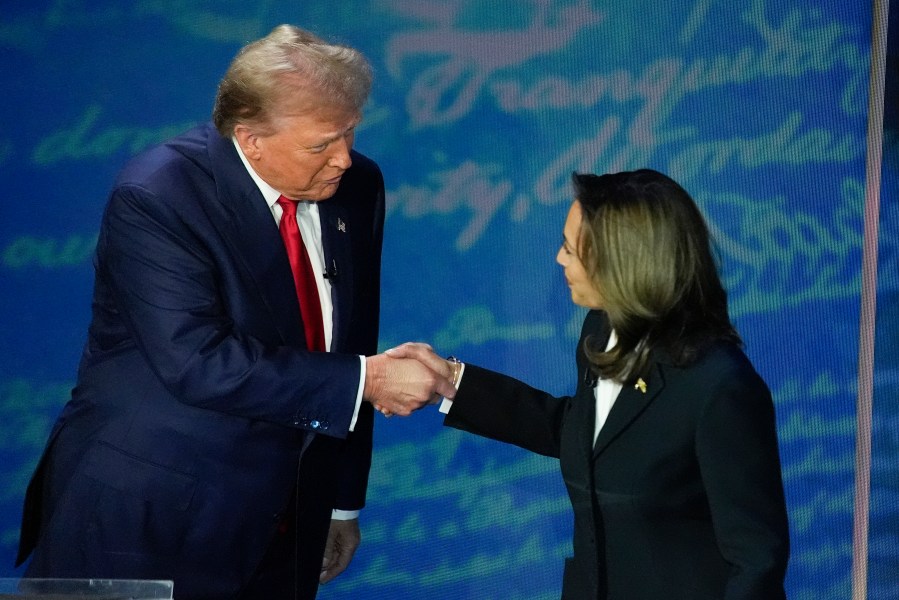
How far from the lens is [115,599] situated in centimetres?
152

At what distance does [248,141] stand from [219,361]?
18.9 inches

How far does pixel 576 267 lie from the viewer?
6.97 feet

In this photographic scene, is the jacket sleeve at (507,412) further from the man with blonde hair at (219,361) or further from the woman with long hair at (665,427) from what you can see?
the woman with long hair at (665,427)

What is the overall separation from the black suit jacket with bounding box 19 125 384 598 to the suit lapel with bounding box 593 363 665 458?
62 cm

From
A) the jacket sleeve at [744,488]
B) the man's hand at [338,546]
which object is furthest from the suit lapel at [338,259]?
the jacket sleeve at [744,488]

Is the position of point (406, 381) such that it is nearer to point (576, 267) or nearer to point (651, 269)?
point (576, 267)

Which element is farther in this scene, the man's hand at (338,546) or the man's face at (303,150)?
the man's hand at (338,546)

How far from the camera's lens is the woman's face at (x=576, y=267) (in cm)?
211

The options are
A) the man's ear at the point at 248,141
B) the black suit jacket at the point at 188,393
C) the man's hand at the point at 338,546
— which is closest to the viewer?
the black suit jacket at the point at 188,393

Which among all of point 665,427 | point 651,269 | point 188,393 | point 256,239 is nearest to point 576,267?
point 651,269

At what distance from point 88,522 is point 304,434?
0.47 m

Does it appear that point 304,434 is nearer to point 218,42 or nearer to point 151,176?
point 151,176

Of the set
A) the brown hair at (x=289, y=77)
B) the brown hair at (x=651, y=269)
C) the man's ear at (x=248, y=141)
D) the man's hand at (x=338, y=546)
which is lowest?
the man's hand at (x=338, y=546)

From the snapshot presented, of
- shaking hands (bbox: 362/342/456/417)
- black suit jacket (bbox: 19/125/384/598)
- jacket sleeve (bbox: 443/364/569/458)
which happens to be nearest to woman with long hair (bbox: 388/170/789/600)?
jacket sleeve (bbox: 443/364/569/458)
